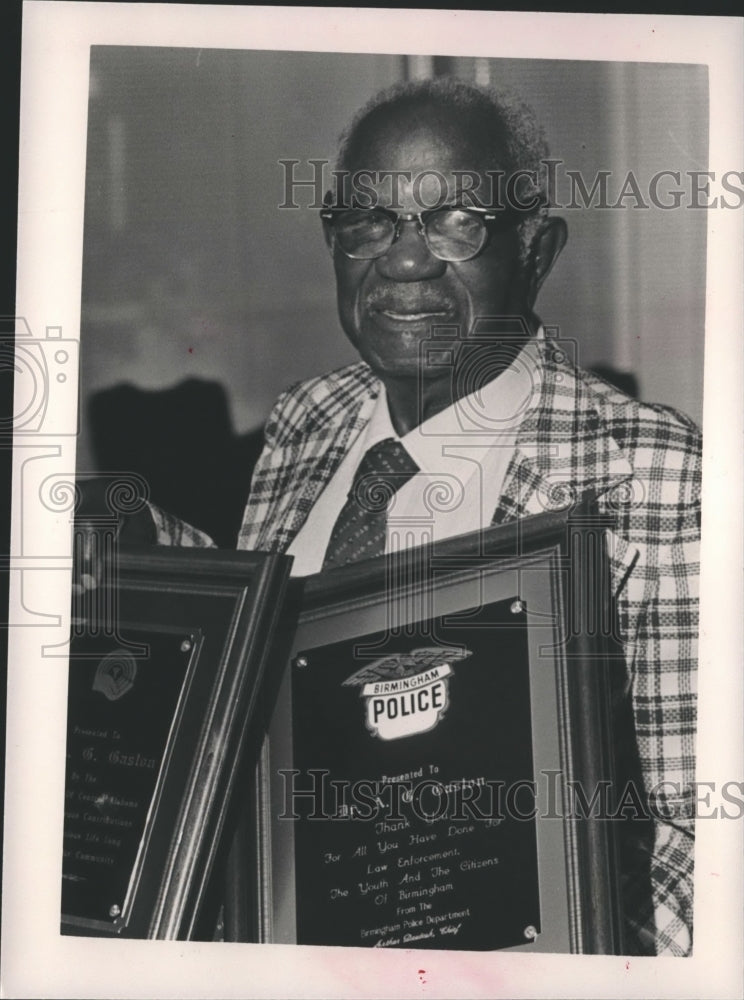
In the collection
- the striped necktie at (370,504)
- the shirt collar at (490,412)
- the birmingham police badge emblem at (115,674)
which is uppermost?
the shirt collar at (490,412)

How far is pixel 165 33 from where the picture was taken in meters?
1.29

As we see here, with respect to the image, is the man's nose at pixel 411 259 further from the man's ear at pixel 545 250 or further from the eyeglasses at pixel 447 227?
the man's ear at pixel 545 250

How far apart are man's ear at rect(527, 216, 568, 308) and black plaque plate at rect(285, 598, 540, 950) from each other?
1.30 ft

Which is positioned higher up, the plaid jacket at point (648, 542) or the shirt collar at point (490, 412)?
the shirt collar at point (490, 412)

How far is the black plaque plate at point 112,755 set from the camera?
122 cm

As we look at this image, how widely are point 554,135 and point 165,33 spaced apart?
521 millimetres

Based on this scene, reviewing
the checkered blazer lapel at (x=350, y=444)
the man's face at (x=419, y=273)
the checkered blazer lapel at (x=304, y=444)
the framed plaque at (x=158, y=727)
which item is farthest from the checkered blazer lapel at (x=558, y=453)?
the framed plaque at (x=158, y=727)

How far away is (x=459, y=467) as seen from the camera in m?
1.23

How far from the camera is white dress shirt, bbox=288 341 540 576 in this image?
4.02 feet

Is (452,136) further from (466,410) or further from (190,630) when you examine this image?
(190,630)

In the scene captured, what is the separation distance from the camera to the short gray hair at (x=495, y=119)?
1.24 m

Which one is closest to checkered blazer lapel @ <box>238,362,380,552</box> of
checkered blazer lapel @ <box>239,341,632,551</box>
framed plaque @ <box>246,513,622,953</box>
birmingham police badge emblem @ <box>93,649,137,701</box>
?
checkered blazer lapel @ <box>239,341,632,551</box>

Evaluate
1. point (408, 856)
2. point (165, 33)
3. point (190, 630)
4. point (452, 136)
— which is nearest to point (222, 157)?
point (165, 33)

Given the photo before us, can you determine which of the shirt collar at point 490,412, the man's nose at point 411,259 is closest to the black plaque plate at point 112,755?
the shirt collar at point 490,412
